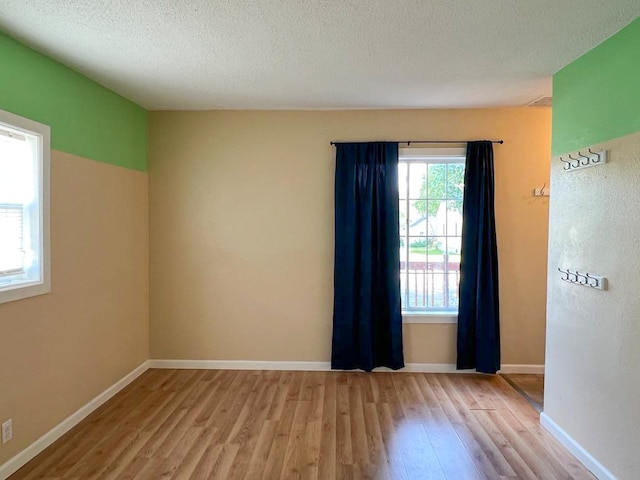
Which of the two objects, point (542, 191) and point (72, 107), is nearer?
point (72, 107)

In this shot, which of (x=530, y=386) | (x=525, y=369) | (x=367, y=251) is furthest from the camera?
(x=525, y=369)

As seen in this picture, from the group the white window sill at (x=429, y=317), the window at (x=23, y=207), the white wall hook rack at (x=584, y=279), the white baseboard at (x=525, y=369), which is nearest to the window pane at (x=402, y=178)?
the white window sill at (x=429, y=317)

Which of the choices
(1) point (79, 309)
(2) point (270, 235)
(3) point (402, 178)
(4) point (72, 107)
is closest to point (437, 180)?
(3) point (402, 178)

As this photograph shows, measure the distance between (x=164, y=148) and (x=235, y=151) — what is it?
73 centimetres

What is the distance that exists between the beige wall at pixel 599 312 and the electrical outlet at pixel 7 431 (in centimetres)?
346

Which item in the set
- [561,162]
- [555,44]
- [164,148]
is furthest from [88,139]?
[561,162]

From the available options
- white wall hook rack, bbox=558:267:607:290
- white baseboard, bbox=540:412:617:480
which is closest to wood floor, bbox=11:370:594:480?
white baseboard, bbox=540:412:617:480

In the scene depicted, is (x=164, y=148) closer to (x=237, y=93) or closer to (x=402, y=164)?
(x=237, y=93)

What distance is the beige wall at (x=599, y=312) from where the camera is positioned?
2.00 metres

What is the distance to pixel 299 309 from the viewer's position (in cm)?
382

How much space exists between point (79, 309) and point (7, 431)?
87cm

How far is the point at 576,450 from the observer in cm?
242

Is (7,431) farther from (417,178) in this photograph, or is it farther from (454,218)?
(454,218)

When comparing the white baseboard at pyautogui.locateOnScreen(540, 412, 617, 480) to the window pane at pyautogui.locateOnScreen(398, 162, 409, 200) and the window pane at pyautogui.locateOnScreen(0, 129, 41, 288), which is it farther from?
the window pane at pyautogui.locateOnScreen(0, 129, 41, 288)
